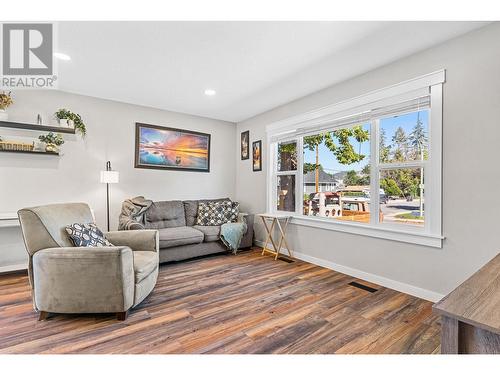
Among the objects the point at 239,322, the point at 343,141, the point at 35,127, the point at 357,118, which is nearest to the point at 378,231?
the point at 343,141

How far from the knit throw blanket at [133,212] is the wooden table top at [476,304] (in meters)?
3.36

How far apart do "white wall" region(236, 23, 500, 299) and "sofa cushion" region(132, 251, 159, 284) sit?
2.42 meters

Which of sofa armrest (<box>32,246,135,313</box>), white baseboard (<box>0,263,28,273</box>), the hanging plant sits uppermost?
the hanging plant

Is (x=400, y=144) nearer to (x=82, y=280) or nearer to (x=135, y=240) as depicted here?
(x=135, y=240)

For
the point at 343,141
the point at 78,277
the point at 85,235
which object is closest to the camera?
the point at 78,277

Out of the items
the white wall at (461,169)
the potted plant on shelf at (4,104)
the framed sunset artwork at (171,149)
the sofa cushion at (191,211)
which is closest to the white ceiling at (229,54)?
the white wall at (461,169)

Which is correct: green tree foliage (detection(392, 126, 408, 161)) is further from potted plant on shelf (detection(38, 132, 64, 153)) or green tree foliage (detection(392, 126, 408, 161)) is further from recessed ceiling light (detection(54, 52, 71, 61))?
potted plant on shelf (detection(38, 132, 64, 153))

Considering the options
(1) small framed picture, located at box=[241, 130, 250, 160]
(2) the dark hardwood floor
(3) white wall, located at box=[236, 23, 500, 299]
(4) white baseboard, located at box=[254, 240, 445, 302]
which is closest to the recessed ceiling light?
(2) the dark hardwood floor

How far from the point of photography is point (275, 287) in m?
2.76

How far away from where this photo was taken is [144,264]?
2324 millimetres

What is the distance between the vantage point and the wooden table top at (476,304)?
74 cm

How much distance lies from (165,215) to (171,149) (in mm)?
1203

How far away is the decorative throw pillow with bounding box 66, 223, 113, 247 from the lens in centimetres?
228
